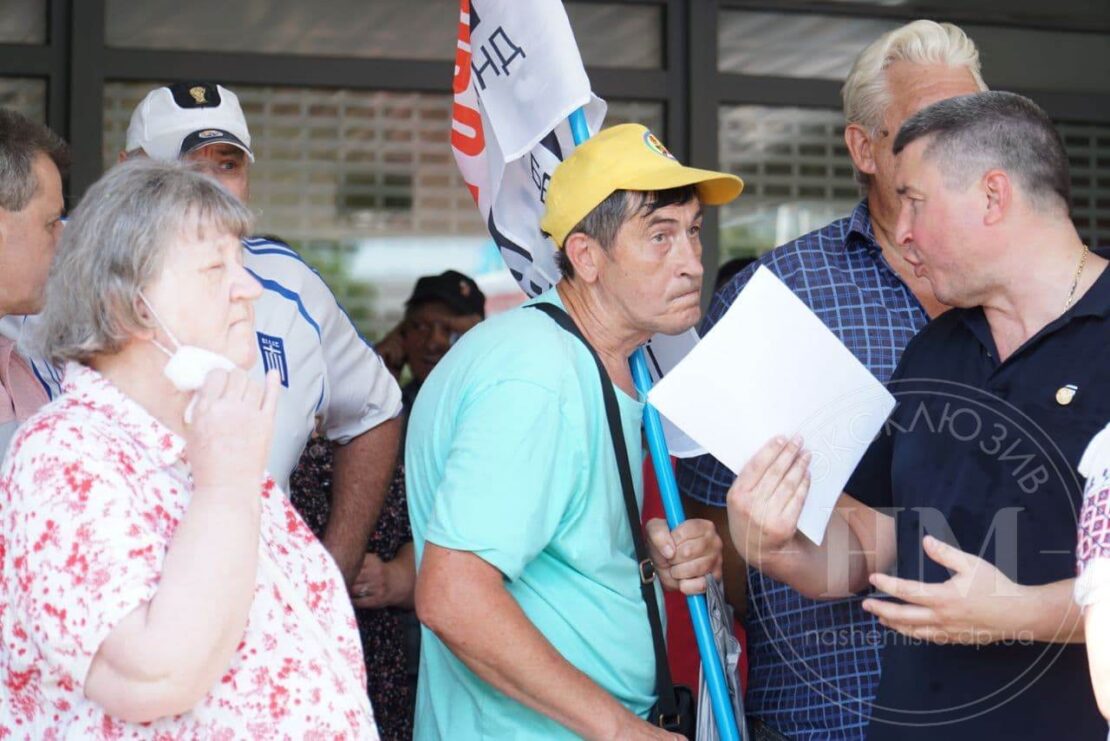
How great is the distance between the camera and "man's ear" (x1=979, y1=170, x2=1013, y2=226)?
7.14 feet

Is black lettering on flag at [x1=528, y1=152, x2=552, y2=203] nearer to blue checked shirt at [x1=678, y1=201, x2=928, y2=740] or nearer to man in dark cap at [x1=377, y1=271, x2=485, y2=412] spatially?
blue checked shirt at [x1=678, y1=201, x2=928, y2=740]

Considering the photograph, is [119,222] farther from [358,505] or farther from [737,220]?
[737,220]

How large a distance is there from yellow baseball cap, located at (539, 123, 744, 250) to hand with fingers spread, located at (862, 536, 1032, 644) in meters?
0.88

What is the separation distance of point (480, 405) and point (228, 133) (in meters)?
1.09

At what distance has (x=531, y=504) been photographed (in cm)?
226

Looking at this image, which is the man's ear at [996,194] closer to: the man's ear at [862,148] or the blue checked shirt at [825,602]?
the blue checked shirt at [825,602]

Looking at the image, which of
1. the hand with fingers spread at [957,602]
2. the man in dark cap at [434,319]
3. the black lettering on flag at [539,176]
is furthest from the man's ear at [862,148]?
the man in dark cap at [434,319]

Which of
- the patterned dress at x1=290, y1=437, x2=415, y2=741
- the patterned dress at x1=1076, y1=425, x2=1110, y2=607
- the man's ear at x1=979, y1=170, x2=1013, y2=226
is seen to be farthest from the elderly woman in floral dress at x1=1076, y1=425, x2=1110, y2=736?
the patterned dress at x1=290, y1=437, x2=415, y2=741

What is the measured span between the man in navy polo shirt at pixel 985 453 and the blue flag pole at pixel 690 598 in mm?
251

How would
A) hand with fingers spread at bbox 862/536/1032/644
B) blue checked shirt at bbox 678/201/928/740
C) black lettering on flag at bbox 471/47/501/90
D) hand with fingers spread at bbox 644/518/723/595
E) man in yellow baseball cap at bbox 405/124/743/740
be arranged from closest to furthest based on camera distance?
1. hand with fingers spread at bbox 862/536/1032/644
2. man in yellow baseball cap at bbox 405/124/743/740
3. hand with fingers spread at bbox 644/518/723/595
4. blue checked shirt at bbox 678/201/928/740
5. black lettering on flag at bbox 471/47/501/90

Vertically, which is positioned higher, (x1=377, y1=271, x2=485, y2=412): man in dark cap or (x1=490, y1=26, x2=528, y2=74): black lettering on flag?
(x1=490, y1=26, x2=528, y2=74): black lettering on flag

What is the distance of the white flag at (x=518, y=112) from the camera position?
2.84m

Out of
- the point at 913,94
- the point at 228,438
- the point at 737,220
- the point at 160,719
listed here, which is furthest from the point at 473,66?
the point at 737,220

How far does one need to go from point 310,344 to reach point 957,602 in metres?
1.47
